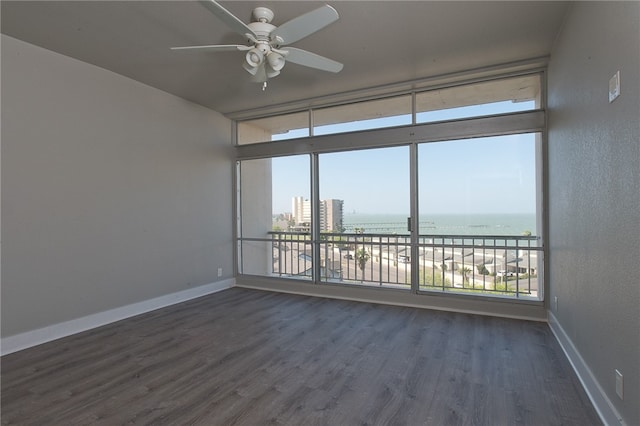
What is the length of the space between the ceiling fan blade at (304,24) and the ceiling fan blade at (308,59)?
0.13 metres

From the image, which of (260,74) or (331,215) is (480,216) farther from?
(260,74)

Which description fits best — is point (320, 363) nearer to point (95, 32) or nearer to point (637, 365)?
point (637, 365)

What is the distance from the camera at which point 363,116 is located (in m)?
4.34

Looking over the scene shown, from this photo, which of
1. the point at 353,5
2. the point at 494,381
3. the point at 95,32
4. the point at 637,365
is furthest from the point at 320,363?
the point at 95,32

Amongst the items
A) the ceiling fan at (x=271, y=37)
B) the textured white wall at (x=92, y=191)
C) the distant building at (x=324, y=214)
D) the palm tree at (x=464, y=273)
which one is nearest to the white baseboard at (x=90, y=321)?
the textured white wall at (x=92, y=191)

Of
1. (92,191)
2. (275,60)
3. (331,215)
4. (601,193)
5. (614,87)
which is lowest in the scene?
(331,215)

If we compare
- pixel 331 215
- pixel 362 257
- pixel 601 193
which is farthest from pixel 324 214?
pixel 601 193

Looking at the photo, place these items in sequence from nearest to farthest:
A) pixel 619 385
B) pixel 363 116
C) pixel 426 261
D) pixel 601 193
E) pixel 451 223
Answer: pixel 619 385 → pixel 601 193 → pixel 451 223 → pixel 426 261 → pixel 363 116

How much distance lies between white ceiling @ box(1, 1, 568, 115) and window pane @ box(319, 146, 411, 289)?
107 centimetres

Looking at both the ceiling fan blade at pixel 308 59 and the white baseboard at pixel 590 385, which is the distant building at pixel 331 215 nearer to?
the ceiling fan blade at pixel 308 59

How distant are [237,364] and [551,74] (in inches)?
161

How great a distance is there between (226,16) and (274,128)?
10.0 ft

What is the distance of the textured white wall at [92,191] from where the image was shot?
9.16 ft

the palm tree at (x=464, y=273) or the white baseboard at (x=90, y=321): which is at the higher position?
the palm tree at (x=464, y=273)
